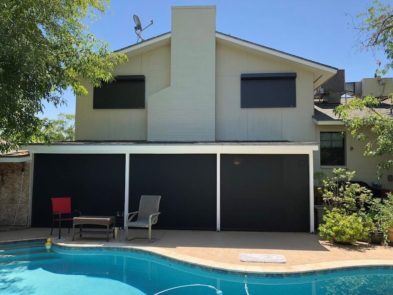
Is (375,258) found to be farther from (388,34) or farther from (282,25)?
(282,25)

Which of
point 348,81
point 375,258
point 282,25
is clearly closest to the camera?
point 375,258

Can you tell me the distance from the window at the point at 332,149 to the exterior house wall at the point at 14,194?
1156 cm

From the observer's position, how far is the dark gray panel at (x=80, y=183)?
12.1m

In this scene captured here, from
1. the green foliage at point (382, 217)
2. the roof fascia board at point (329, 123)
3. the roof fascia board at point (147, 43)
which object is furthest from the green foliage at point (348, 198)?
the roof fascia board at point (147, 43)

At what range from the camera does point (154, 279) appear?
7.71 meters

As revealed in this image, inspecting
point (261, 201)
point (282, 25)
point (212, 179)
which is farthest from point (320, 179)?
point (282, 25)

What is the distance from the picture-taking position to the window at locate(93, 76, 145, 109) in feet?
49.5

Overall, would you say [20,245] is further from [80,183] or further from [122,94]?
[122,94]

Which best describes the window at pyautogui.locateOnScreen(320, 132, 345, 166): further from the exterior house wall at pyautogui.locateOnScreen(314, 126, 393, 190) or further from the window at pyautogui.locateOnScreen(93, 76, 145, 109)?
the window at pyautogui.locateOnScreen(93, 76, 145, 109)

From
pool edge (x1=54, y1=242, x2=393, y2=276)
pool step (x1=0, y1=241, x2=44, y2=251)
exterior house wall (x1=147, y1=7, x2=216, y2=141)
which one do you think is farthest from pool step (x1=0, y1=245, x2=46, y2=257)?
exterior house wall (x1=147, y1=7, x2=216, y2=141)

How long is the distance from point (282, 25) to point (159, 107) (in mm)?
6085

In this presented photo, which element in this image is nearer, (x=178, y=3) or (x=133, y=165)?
(x=133, y=165)

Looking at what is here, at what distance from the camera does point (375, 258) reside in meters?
8.36

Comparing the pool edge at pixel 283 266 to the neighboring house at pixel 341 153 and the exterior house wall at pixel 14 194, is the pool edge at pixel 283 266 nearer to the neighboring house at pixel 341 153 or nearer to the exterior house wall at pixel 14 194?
the exterior house wall at pixel 14 194
